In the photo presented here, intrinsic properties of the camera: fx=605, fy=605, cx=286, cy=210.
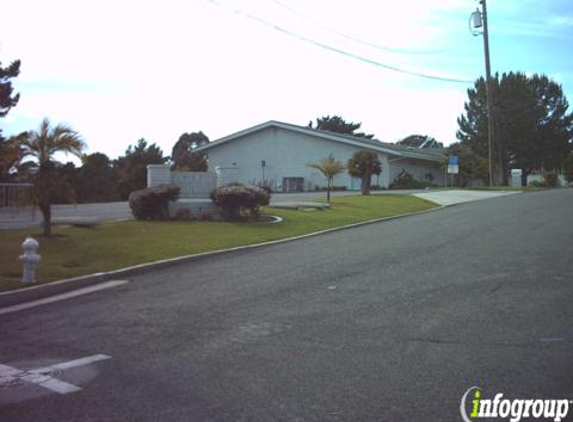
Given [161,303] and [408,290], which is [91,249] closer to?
[161,303]

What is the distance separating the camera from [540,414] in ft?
13.8

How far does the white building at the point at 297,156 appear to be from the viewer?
4512 centimetres

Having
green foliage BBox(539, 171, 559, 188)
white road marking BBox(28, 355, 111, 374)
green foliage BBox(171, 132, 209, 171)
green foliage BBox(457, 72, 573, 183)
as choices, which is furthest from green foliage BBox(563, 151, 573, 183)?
white road marking BBox(28, 355, 111, 374)

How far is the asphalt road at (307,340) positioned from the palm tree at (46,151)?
15.5 ft

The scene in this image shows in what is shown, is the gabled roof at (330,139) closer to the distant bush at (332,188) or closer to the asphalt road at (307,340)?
the distant bush at (332,188)

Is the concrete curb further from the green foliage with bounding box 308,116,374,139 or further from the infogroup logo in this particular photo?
the green foliage with bounding box 308,116,374,139

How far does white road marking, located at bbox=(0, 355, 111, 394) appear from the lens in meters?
5.04

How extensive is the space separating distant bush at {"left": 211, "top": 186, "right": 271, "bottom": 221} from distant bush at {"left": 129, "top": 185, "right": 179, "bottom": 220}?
143 centimetres

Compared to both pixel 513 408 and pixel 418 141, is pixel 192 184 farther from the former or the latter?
pixel 418 141

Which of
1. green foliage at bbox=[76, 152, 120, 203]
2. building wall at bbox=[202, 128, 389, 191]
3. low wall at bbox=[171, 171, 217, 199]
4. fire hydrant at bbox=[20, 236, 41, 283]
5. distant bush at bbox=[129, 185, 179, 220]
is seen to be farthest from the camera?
building wall at bbox=[202, 128, 389, 191]

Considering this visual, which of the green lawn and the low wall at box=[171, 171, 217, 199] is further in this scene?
the low wall at box=[171, 171, 217, 199]

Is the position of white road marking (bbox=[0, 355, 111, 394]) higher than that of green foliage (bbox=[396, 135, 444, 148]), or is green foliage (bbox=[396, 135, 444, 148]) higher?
green foliage (bbox=[396, 135, 444, 148])

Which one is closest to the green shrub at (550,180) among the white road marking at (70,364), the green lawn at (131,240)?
the green lawn at (131,240)

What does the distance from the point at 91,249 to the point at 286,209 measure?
10642 mm
